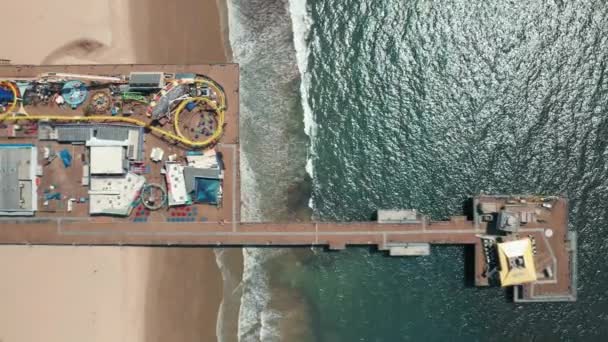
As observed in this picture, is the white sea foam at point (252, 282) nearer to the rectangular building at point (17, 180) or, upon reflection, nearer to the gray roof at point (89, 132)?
the gray roof at point (89, 132)

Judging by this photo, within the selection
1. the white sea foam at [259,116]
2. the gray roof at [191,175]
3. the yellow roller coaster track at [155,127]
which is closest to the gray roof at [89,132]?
the yellow roller coaster track at [155,127]

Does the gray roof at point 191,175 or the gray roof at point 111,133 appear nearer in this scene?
the gray roof at point 111,133

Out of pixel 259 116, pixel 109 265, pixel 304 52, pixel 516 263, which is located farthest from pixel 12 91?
pixel 516 263

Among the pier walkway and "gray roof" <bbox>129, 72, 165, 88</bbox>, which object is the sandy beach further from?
"gray roof" <bbox>129, 72, 165, 88</bbox>

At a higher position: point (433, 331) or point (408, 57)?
point (408, 57)

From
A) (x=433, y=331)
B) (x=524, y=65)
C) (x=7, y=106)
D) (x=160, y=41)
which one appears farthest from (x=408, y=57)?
(x=7, y=106)

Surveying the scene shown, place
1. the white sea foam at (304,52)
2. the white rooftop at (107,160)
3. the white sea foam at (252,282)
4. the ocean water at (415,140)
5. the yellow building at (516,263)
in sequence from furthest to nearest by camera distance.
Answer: the white sea foam at (304,52) → the ocean water at (415,140) → the white sea foam at (252,282) → the white rooftop at (107,160) → the yellow building at (516,263)

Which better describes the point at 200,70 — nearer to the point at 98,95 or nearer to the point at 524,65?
the point at 98,95
